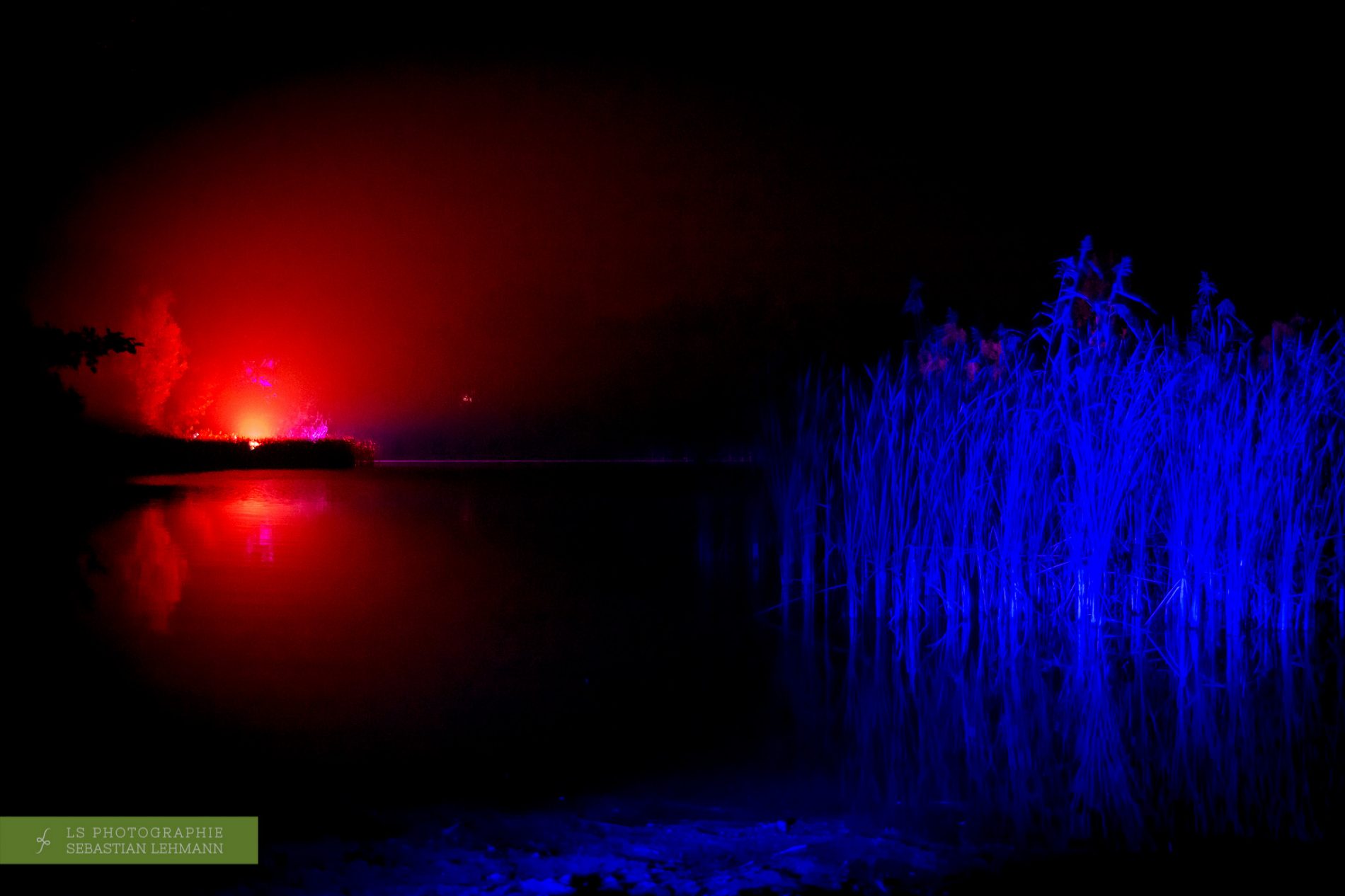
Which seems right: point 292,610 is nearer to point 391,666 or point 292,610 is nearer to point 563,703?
point 391,666

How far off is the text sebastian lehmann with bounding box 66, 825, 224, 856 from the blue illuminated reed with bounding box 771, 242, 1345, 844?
1.71 meters

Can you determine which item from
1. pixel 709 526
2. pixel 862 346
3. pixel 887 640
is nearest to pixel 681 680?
pixel 887 640

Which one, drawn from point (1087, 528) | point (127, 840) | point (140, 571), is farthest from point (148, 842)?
point (140, 571)

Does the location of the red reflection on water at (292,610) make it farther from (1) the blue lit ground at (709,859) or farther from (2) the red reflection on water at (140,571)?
(1) the blue lit ground at (709,859)

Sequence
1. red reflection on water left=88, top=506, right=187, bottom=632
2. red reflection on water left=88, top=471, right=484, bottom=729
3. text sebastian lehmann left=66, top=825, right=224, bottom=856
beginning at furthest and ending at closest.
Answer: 1. red reflection on water left=88, top=506, right=187, bottom=632
2. red reflection on water left=88, top=471, right=484, bottom=729
3. text sebastian lehmann left=66, top=825, right=224, bottom=856

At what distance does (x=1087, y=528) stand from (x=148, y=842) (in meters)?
3.61

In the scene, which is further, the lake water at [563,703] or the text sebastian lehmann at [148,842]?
the lake water at [563,703]

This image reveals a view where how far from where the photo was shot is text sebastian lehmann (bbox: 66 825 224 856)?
1906 mm

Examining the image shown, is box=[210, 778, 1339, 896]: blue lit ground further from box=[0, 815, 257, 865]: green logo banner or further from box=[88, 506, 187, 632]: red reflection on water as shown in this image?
box=[88, 506, 187, 632]: red reflection on water

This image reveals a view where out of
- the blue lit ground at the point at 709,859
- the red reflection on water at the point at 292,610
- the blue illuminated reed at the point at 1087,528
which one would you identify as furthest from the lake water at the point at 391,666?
the blue illuminated reed at the point at 1087,528

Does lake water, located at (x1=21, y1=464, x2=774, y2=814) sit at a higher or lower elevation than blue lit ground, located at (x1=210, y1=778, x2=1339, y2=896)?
higher

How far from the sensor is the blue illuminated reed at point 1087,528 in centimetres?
329

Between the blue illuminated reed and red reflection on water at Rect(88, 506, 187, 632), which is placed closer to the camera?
the blue illuminated reed

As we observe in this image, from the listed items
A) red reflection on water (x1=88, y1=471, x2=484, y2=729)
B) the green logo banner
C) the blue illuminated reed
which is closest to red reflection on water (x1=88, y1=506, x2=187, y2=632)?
red reflection on water (x1=88, y1=471, x2=484, y2=729)
